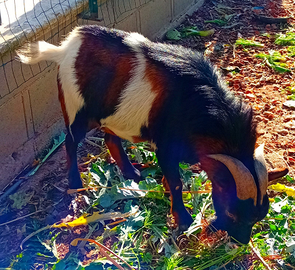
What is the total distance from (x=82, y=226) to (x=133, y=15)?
364 cm

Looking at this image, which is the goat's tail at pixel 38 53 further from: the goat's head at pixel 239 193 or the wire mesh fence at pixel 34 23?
the goat's head at pixel 239 193

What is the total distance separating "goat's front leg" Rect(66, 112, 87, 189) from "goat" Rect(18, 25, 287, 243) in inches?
0.4

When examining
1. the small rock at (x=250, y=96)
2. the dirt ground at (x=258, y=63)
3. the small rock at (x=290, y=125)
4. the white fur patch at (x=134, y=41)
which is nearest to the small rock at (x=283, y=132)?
the dirt ground at (x=258, y=63)

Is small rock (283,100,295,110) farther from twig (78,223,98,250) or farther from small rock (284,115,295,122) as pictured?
twig (78,223,98,250)

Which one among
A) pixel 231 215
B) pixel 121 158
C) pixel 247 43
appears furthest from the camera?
pixel 247 43

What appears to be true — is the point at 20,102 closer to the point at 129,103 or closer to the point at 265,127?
the point at 129,103

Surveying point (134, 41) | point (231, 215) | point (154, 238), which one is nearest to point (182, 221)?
point (154, 238)

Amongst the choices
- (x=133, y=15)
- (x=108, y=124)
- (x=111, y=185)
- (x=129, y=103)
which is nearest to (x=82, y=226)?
(x=111, y=185)

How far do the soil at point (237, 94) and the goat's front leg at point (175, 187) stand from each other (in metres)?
0.84

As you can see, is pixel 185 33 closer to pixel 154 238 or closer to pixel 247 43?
pixel 247 43

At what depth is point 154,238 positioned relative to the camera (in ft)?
12.0

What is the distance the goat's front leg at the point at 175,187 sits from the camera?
3566 millimetres

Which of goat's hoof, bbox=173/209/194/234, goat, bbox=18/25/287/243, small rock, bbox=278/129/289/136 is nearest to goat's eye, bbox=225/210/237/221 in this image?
goat, bbox=18/25/287/243

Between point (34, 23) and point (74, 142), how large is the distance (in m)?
1.38
